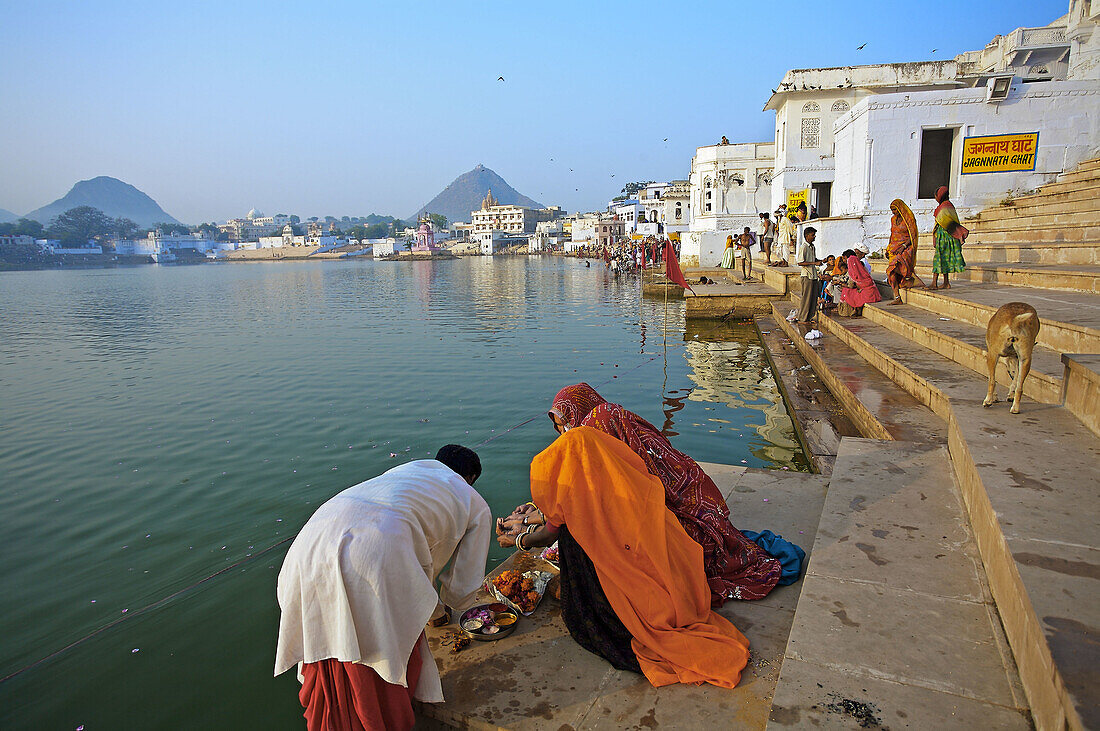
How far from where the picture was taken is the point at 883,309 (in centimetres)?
899

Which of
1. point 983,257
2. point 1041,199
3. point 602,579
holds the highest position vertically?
point 1041,199

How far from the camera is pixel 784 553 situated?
10.8 feet

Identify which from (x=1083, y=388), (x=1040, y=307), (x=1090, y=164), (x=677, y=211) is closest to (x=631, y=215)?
(x=677, y=211)

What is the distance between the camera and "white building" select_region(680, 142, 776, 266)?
30.4m

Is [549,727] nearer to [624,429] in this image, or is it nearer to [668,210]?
[624,429]

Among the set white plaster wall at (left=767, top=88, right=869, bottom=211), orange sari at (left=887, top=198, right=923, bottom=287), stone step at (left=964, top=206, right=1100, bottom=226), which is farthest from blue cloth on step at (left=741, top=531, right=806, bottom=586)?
white plaster wall at (left=767, top=88, right=869, bottom=211)

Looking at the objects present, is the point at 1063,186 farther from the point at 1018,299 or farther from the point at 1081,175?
the point at 1018,299

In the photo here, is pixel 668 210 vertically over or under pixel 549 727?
over

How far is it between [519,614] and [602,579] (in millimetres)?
620

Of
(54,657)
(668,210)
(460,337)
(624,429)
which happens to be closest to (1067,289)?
(624,429)

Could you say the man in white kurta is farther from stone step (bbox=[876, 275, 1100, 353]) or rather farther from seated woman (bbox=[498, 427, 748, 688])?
stone step (bbox=[876, 275, 1100, 353])

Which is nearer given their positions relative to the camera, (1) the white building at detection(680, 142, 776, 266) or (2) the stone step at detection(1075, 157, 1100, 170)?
(2) the stone step at detection(1075, 157, 1100, 170)

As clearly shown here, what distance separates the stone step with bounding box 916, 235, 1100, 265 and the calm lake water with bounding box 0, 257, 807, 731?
4216 millimetres

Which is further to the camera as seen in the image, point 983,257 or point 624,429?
point 983,257
